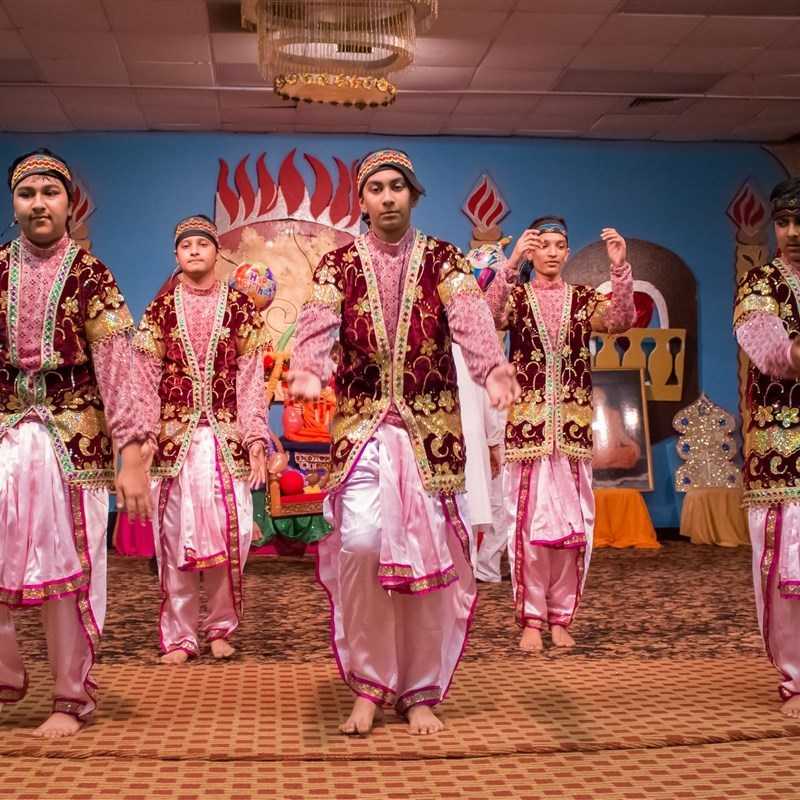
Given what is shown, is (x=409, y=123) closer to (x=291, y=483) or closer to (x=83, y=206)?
(x=83, y=206)

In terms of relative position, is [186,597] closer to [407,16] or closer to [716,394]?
[407,16]

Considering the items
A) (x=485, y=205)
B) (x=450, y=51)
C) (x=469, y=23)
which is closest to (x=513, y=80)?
(x=450, y=51)

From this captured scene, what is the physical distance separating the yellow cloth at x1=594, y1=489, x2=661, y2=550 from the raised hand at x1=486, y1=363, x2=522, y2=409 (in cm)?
596

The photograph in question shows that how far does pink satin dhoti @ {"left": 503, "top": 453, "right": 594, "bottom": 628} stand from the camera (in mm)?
4738

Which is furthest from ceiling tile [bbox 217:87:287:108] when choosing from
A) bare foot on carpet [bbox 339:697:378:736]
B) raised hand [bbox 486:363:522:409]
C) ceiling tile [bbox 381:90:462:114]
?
bare foot on carpet [bbox 339:697:378:736]

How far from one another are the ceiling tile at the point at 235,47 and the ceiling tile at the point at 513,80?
4.74 feet

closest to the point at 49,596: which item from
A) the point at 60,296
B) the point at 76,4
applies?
the point at 60,296

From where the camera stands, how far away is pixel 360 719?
324 centimetres

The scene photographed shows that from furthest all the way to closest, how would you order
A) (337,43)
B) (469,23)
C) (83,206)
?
(83,206)
(469,23)
(337,43)

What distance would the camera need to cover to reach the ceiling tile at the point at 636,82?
26.4 ft

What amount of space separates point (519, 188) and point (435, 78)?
1.72 m

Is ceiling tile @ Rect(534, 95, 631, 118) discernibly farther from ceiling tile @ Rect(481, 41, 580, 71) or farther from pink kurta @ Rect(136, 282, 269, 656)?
pink kurta @ Rect(136, 282, 269, 656)

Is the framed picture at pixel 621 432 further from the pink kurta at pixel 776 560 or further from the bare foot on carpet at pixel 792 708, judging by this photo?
the bare foot on carpet at pixel 792 708

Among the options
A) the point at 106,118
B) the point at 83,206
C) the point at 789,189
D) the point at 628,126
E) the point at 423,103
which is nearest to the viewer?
the point at 789,189
